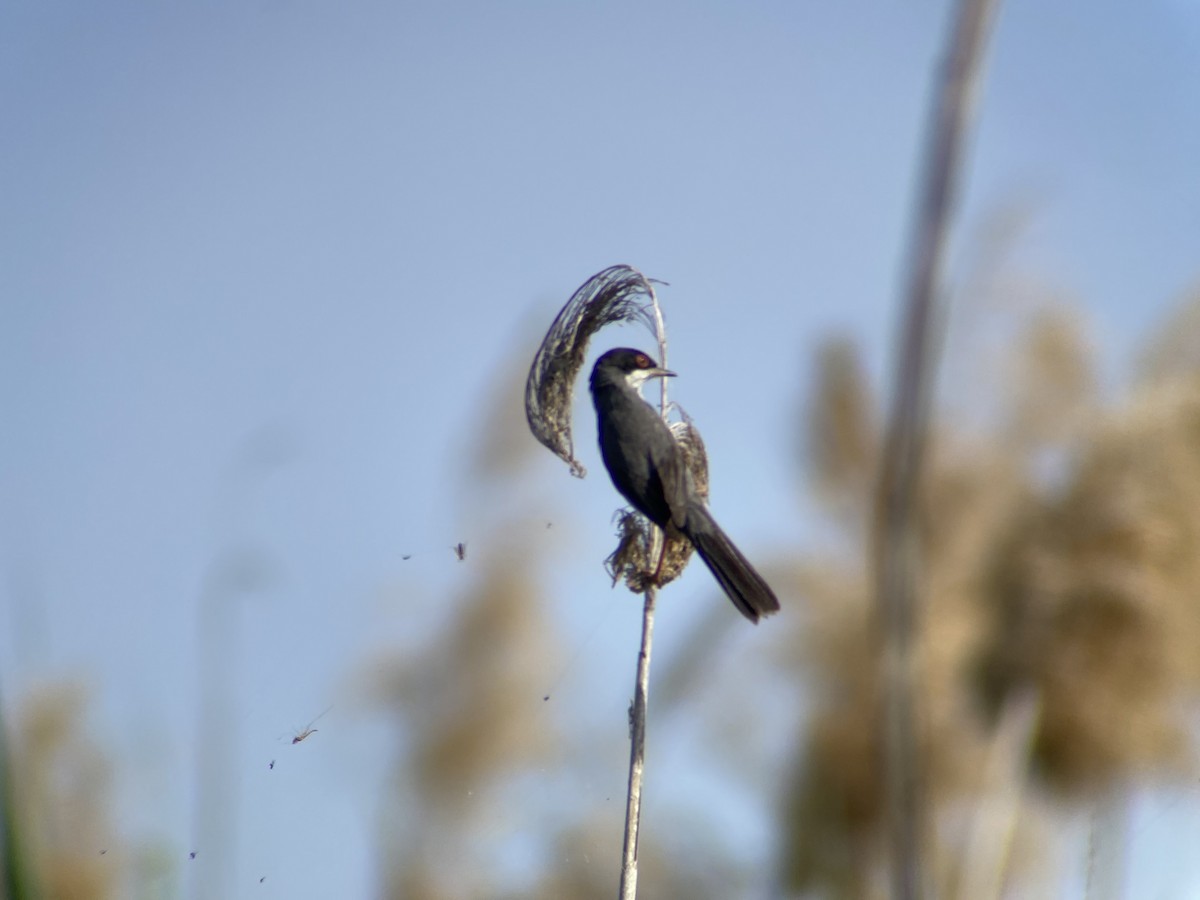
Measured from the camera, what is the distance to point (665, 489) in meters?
3.14

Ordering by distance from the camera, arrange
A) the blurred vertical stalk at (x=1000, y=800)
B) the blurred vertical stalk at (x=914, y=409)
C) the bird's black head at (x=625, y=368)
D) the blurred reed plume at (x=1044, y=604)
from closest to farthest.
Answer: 1. the blurred vertical stalk at (x=914, y=409)
2. the blurred vertical stalk at (x=1000, y=800)
3. the blurred reed plume at (x=1044, y=604)
4. the bird's black head at (x=625, y=368)

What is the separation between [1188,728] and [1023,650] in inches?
19.4

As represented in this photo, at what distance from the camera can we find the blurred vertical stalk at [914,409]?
0.44 m

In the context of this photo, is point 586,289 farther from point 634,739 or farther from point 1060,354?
point 1060,354

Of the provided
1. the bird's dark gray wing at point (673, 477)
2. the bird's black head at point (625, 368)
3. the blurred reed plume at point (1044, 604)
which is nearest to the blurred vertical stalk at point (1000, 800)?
the blurred reed plume at point (1044, 604)

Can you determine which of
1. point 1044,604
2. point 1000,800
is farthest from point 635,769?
point 1044,604

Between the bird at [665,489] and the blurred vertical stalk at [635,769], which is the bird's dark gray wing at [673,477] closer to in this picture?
the bird at [665,489]

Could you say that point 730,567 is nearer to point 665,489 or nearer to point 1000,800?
point 665,489

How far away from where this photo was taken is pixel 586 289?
3.04 metres

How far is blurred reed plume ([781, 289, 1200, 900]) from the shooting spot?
3137 mm

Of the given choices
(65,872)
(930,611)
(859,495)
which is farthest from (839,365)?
(65,872)

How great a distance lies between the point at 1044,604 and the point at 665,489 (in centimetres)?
124

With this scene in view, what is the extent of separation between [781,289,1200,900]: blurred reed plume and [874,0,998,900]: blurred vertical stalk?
260 cm

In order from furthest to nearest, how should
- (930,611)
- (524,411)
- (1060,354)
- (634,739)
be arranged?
1. (1060,354)
2. (930,611)
3. (524,411)
4. (634,739)
